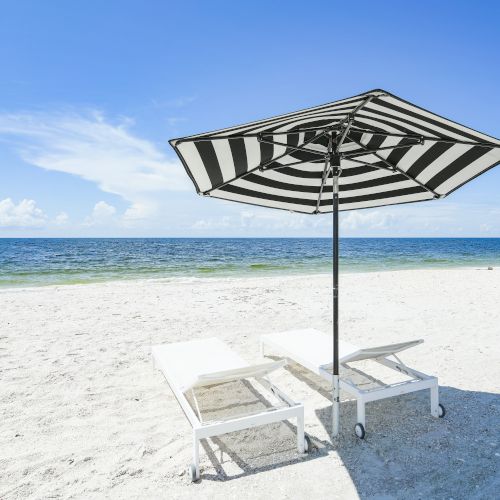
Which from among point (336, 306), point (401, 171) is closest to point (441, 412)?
point (336, 306)

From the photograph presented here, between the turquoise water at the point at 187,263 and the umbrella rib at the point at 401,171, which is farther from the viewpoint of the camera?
the turquoise water at the point at 187,263

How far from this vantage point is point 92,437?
10.3 ft

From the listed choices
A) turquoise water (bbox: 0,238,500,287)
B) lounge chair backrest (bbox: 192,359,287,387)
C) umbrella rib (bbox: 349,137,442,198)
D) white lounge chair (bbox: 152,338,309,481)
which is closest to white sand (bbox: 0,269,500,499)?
white lounge chair (bbox: 152,338,309,481)

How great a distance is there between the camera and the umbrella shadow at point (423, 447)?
2458 millimetres

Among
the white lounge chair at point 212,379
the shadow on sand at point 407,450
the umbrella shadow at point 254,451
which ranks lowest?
the umbrella shadow at point 254,451

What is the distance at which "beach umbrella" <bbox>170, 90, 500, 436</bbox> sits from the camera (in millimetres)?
2506

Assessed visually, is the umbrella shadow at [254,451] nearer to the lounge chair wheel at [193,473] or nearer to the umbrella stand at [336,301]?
the lounge chair wheel at [193,473]

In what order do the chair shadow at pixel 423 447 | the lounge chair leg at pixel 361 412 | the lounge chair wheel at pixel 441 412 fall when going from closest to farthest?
the chair shadow at pixel 423 447, the lounge chair leg at pixel 361 412, the lounge chair wheel at pixel 441 412

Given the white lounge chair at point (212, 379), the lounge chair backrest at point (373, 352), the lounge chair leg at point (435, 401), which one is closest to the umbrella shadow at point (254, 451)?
the white lounge chair at point (212, 379)

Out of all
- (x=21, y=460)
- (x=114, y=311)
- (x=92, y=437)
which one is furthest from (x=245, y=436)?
(x=114, y=311)

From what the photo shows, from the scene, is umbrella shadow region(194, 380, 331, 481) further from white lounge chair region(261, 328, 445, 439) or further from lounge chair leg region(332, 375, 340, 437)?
white lounge chair region(261, 328, 445, 439)

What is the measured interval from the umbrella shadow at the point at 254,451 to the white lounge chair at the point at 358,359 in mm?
531

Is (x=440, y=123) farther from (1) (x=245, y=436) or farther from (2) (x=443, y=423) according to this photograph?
(1) (x=245, y=436)

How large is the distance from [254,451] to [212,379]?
0.66 metres
